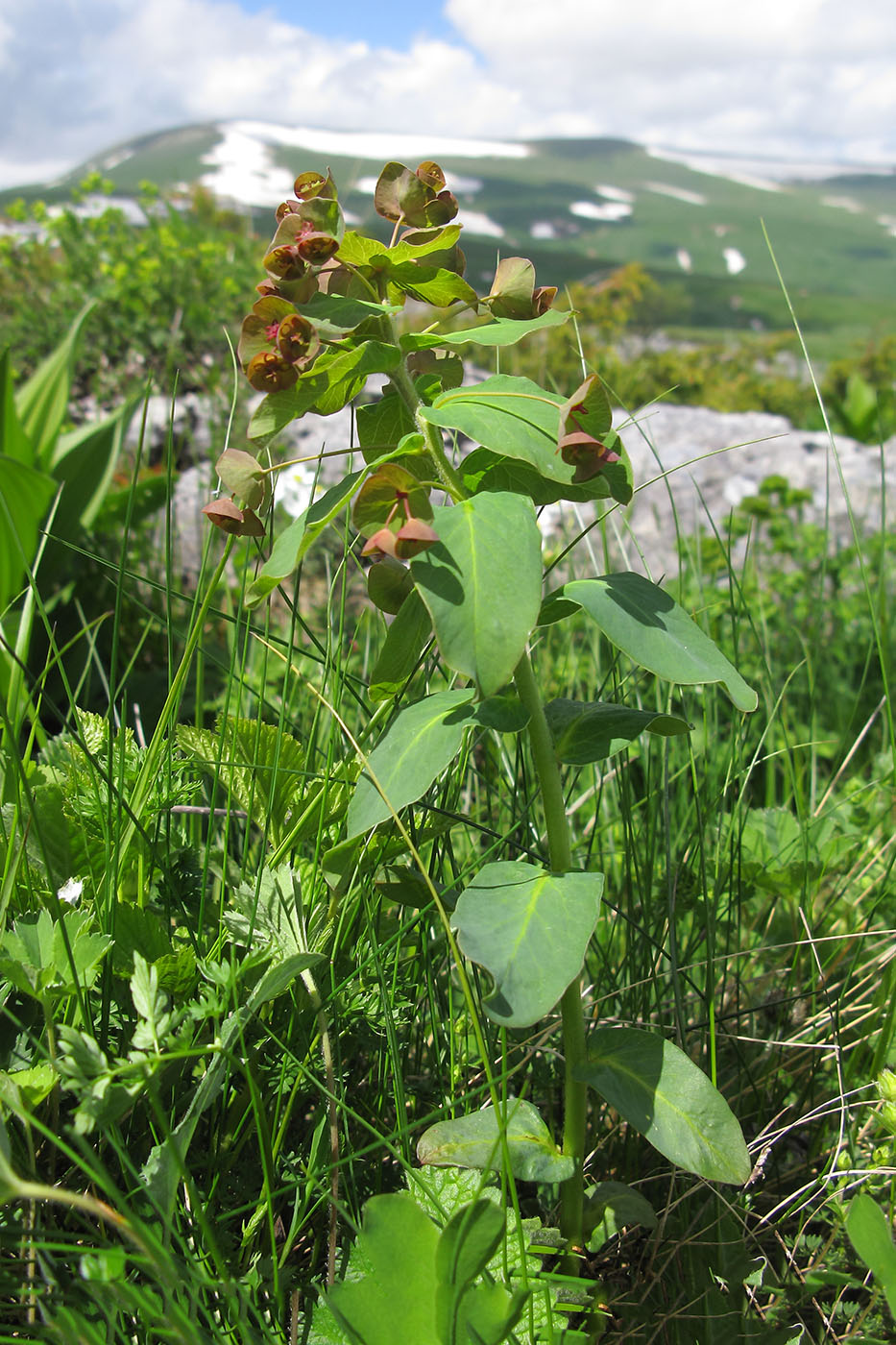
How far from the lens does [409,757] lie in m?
0.67

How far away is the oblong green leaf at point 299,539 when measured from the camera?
66 centimetres

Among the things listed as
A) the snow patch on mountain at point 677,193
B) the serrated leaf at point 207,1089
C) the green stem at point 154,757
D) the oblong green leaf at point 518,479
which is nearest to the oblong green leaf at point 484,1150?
the serrated leaf at point 207,1089

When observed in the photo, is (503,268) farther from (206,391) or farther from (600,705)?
(206,391)

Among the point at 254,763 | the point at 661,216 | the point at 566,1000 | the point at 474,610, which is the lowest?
the point at 566,1000

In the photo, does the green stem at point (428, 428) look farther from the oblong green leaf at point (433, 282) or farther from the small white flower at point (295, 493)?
the small white flower at point (295, 493)

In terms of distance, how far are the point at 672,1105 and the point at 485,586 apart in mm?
422

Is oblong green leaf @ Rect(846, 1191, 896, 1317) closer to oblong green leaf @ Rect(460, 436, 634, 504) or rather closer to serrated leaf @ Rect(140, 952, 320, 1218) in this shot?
serrated leaf @ Rect(140, 952, 320, 1218)

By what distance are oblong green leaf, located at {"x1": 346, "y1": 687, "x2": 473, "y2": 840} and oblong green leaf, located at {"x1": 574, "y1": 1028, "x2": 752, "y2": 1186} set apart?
27 cm

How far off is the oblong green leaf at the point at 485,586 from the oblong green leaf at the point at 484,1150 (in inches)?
14.6

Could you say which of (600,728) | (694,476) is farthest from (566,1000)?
(694,476)

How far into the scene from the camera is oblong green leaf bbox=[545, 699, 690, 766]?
0.73 meters

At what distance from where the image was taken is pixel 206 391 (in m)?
3.41

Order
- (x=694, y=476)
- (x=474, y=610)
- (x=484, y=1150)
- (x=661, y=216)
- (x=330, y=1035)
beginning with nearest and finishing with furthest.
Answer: (x=474, y=610), (x=484, y=1150), (x=330, y=1035), (x=694, y=476), (x=661, y=216)

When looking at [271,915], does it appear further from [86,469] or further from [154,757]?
[86,469]
